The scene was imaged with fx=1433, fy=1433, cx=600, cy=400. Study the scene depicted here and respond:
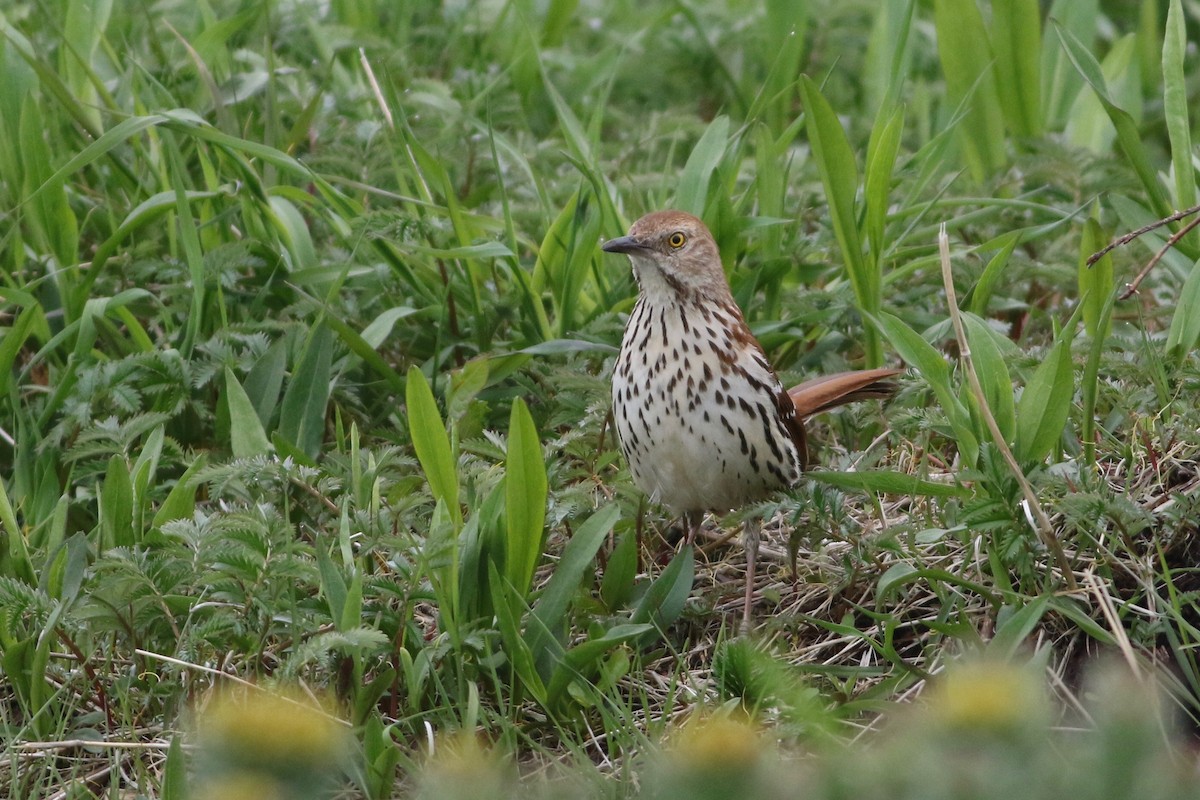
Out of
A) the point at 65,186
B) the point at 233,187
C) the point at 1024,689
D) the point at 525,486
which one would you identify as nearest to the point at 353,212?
the point at 233,187

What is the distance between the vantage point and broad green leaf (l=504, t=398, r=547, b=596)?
10.3 feet

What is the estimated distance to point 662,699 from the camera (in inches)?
132

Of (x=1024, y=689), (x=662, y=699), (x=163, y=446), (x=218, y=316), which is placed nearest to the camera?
(x=1024, y=689)

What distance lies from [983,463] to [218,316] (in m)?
2.39

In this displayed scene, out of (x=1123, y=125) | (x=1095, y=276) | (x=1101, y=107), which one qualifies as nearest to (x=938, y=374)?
(x=1095, y=276)

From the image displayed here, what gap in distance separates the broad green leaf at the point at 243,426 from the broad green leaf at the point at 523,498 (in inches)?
36.9

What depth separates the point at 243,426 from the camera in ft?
12.7

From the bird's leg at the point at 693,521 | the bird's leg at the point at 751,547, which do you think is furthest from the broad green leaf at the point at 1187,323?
the bird's leg at the point at 693,521

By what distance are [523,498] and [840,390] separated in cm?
121

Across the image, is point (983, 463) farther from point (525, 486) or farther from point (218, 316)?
point (218, 316)

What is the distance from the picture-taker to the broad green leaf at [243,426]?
3854 mm

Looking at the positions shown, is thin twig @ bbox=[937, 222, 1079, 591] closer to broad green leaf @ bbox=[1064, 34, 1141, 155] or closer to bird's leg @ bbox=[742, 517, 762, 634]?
bird's leg @ bbox=[742, 517, 762, 634]

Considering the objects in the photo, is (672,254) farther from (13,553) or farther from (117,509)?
(13,553)

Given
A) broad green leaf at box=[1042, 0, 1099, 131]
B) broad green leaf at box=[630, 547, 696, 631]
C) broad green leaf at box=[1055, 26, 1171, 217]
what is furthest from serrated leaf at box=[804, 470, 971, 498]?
broad green leaf at box=[1042, 0, 1099, 131]
